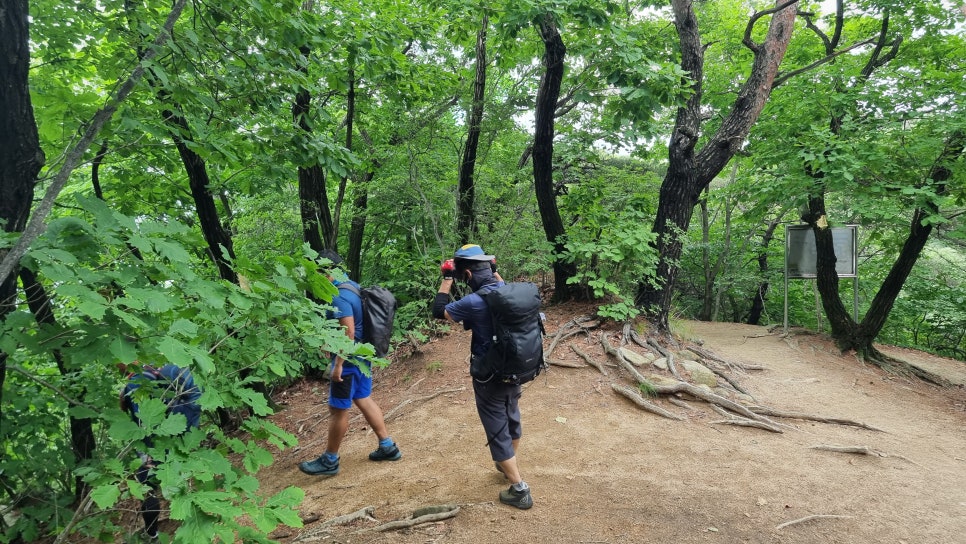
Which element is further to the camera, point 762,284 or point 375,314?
point 762,284

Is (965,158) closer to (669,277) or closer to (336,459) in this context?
(669,277)

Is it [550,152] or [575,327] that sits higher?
[550,152]

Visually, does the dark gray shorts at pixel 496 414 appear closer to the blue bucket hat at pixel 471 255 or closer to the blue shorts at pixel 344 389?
the blue bucket hat at pixel 471 255

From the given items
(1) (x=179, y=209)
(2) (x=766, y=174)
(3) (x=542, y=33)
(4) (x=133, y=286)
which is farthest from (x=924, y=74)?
(1) (x=179, y=209)

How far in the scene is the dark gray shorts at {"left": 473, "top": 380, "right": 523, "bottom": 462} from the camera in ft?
10.9

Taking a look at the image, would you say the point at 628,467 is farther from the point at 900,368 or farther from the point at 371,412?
the point at 900,368

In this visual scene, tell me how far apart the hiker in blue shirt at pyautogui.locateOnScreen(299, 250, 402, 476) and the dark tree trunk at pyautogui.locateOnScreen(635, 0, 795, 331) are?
181 inches

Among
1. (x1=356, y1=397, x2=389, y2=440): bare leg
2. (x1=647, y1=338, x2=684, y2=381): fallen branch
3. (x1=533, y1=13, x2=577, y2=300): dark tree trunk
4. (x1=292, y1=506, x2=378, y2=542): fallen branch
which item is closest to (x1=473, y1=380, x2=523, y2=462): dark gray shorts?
(x1=292, y1=506, x2=378, y2=542): fallen branch

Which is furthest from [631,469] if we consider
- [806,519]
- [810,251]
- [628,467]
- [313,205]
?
[810,251]

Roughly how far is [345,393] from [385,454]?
2.82ft

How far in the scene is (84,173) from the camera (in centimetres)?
495

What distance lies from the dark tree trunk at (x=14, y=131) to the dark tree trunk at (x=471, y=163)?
6.23m

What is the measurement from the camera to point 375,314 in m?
4.04

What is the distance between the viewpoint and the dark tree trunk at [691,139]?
23.1 feet
